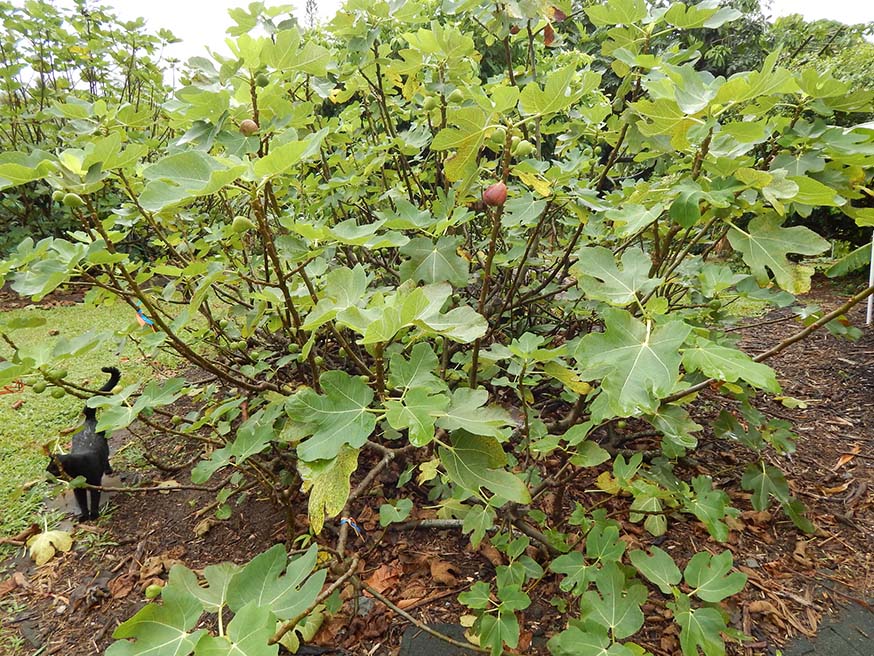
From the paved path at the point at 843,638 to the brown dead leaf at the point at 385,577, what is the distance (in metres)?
1.27

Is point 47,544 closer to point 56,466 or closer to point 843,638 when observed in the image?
point 56,466

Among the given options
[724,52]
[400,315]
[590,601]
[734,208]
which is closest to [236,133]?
[400,315]

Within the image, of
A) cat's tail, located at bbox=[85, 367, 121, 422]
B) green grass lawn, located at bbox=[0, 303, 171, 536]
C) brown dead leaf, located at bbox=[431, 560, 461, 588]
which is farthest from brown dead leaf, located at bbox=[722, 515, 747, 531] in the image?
cat's tail, located at bbox=[85, 367, 121, 422]

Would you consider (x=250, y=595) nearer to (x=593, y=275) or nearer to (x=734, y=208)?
(x=593, y=275)

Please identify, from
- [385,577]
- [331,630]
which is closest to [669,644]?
[385,577]

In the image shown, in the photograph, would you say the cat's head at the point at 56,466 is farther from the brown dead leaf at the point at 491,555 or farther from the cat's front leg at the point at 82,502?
the brown dead leaf at the point at 491,555

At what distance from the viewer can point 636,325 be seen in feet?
3.49

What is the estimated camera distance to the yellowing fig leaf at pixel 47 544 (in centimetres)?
212

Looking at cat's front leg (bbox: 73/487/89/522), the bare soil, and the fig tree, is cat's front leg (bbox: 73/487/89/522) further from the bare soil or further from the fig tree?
the fig tree

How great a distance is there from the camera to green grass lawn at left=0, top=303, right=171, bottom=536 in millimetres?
2399

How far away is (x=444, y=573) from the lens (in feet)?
6.23

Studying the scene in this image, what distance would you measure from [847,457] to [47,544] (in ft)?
12.0

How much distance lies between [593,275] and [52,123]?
824 cm

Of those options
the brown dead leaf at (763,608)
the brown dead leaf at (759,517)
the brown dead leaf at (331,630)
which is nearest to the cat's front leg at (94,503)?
the brown dead leaf at (331,630)
